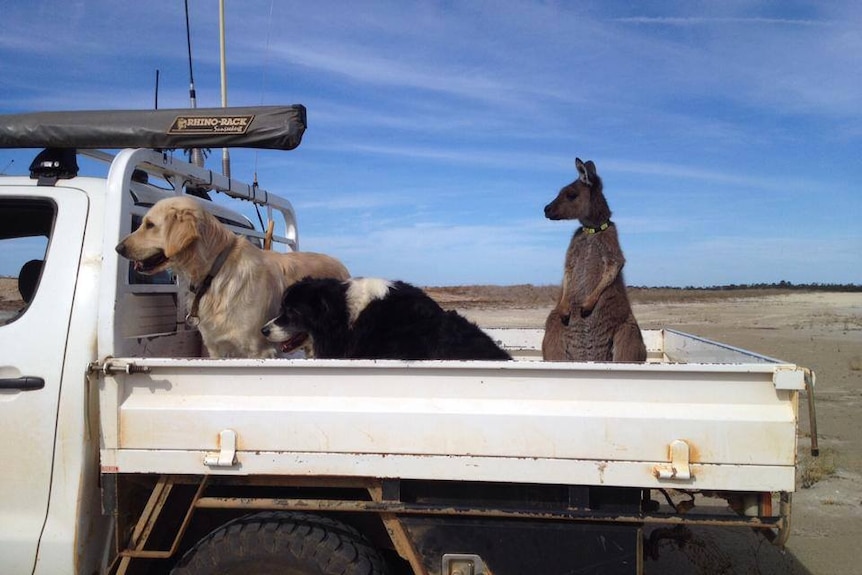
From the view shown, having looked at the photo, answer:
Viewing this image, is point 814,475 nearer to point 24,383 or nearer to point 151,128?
point 151,128

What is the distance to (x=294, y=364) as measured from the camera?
2.99m

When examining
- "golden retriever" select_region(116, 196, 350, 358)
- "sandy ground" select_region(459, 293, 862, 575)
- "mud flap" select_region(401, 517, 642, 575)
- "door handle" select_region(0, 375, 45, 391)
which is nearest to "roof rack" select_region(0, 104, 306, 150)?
"golden retriever" select_region(116, 196, 350, 358)

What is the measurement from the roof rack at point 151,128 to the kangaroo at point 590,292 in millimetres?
2853

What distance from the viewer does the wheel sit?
9.67 feet

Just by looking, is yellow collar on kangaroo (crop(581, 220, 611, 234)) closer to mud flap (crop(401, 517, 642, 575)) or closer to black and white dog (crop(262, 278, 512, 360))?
black and white dog (crop(262, 278, 512, 360))

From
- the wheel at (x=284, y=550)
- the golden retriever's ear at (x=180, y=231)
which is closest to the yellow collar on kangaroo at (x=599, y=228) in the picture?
the golden retriever's ear at (x=180, y=231)

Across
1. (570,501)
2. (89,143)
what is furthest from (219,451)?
(89,143)

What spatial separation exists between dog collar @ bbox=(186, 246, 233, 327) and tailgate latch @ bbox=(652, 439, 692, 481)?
298cm

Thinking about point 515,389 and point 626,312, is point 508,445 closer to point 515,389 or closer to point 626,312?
point 515,389

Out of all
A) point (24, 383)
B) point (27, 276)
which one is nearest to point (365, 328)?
point (24, 383)

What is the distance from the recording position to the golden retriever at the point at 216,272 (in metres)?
4.09

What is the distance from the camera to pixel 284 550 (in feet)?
9.73

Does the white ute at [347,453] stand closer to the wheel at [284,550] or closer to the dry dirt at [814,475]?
the wheel at [284,550]

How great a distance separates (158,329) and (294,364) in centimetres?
158
